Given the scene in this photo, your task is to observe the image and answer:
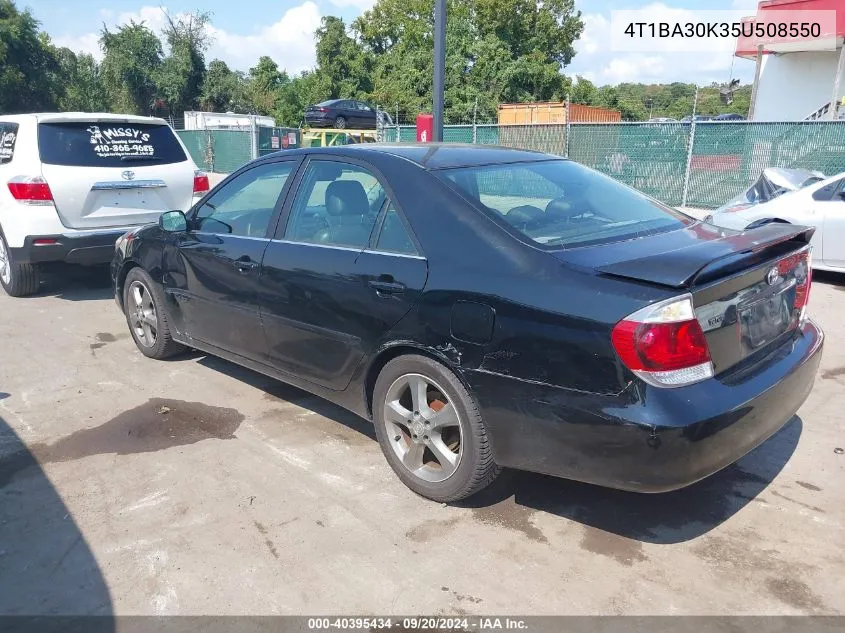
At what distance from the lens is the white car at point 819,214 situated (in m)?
7.95

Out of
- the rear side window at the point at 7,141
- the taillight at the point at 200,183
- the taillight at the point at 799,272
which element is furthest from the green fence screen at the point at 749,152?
the rear side window at the point at 7,141

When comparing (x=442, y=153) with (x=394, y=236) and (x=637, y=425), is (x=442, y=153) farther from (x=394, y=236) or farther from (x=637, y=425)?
(x=637, y=425)

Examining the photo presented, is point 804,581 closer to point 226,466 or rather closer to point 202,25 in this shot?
point 226,466

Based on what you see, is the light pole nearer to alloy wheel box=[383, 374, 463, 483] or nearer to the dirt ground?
the dirt ground

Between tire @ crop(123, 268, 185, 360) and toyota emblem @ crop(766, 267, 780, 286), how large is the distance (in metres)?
4.00

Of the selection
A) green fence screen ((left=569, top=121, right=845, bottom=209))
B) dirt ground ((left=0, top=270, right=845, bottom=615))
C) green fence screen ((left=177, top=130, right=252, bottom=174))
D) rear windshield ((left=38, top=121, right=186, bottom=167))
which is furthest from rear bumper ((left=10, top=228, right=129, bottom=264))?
green fence screen ((left=177, top=130, right=252, bottom=174))

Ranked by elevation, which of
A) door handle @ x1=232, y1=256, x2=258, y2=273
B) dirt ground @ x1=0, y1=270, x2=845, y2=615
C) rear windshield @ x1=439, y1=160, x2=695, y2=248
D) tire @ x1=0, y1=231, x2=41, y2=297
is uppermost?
rear windshield @ x1=439, y1=160, x2=695, y2=248

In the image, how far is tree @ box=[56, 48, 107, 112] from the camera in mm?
45844

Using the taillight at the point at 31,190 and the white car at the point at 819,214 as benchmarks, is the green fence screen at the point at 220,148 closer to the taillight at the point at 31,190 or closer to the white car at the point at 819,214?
the taillight at the point at 31,190

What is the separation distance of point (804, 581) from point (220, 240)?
3668 mm

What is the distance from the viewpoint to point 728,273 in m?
2.71

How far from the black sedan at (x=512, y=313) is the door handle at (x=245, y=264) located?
1 cm

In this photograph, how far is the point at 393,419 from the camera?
338 cm

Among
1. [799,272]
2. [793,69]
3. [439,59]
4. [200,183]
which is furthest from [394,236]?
[793,69]
